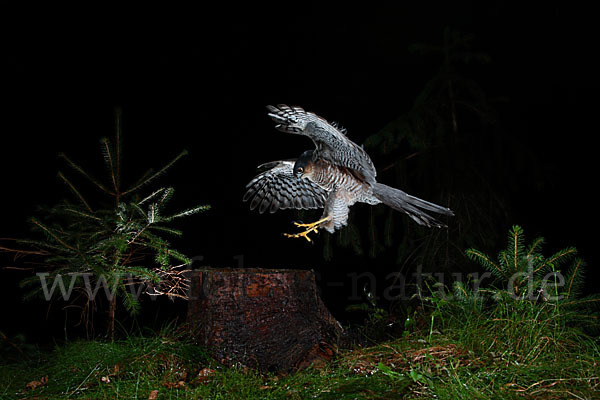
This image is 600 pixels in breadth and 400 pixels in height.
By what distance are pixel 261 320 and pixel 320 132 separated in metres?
1.01

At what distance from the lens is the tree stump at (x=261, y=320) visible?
2.30 m

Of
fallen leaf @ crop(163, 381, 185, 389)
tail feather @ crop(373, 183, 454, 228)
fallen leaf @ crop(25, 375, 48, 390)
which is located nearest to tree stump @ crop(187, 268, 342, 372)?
fallen leaf @ crop(163, 381, 185, 389)

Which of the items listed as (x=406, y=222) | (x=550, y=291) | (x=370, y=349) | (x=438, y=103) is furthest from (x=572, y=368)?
(x=438, y=103)

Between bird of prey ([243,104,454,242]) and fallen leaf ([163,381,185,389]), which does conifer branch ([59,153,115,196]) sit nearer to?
bird of prey ([243,104,454,242])

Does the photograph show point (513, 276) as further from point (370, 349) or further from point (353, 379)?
point (353, 379)

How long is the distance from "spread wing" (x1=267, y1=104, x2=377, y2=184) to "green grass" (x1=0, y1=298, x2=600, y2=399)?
90 cm

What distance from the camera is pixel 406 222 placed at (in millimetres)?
3393

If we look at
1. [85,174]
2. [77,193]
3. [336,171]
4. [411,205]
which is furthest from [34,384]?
[411,205]

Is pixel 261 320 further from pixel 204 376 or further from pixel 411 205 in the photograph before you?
pixel 411 205

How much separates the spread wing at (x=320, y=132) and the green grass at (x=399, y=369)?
0.90 meters

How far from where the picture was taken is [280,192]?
3061mm

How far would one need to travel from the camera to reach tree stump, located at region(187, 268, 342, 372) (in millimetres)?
2305

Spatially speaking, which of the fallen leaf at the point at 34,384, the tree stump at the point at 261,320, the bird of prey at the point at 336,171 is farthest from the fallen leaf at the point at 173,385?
the bird of prey at the point at 336,171

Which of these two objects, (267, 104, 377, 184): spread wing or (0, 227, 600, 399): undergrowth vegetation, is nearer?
(0, 227, 600, 399): undergrowth vegetation
